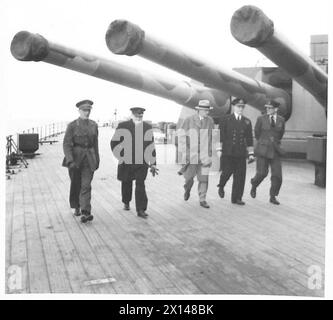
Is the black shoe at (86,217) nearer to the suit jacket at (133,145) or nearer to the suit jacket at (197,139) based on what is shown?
the suit jacket at (133,145)

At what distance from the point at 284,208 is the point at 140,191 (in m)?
1.85

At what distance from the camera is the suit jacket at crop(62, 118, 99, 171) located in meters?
4.84

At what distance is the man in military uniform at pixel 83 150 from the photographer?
4.82 m

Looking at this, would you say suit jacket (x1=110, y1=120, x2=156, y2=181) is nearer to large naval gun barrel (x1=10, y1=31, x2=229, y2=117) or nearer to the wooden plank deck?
the wooden plank deck

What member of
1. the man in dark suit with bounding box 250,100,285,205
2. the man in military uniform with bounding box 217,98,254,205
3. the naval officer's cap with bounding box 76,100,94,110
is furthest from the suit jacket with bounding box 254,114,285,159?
the naval officer's cap with bounding box 76,100,94,110

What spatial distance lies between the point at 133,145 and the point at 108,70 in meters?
1.03

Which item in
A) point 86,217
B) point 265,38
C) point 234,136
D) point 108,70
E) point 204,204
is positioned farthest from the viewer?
point 234,136

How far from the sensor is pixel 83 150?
4.88 meters

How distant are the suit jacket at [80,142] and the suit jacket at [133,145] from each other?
0.31 meters

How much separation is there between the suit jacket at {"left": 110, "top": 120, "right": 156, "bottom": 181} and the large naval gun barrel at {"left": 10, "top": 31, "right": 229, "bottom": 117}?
71cm

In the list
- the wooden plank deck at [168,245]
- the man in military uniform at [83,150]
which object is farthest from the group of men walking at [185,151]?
the wooden plank deck at [168,245]

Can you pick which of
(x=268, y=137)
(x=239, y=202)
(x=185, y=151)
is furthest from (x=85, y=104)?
(x=268, y=137)

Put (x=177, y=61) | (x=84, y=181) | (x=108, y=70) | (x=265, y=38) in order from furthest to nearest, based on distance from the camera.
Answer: (x=108, y=70), (x=177, y=61), (x=84, y=181), (x=265, y=38)

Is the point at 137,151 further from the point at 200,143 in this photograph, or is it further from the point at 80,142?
the point at 200,143
